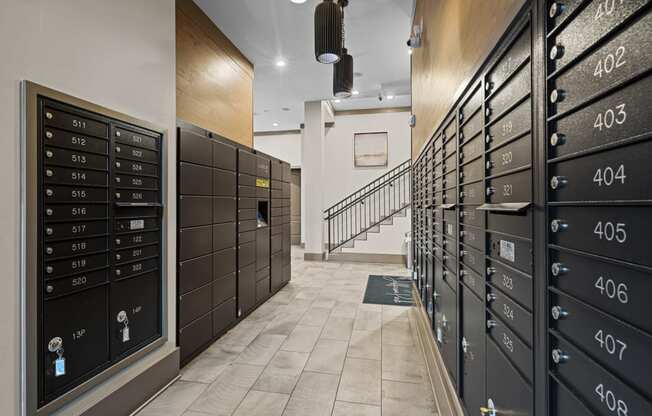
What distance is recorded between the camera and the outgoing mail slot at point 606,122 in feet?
1.47

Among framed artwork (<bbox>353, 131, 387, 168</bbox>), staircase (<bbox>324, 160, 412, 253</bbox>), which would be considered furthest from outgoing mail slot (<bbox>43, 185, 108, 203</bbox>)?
framed artwork (<bbox>353, 131, 387, 168</bbox>)

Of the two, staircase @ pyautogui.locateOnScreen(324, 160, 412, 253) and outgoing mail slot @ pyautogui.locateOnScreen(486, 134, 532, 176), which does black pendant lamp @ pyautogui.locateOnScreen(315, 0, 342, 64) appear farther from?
staircase @ pyautogui.locateOnScreen(324, 160, 412, 253)

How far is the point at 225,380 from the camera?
2.28m

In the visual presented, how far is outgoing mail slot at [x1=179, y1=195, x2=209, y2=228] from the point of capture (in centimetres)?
241

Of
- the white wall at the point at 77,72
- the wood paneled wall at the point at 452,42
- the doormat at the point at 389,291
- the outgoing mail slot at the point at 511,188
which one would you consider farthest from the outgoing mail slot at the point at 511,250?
the doormat at the point at 389,291

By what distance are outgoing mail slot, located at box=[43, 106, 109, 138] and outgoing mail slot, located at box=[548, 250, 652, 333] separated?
1946mm

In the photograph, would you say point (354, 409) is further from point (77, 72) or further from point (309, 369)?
point (77, 72)

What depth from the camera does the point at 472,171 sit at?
4.21 feet

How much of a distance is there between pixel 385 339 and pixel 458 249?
1.82 meters

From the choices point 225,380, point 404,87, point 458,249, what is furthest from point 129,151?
point 404,87

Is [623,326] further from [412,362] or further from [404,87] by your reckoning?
[404,87]

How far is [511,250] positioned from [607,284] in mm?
394

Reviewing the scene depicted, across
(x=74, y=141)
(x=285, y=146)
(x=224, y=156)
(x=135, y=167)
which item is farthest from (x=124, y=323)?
(x=285, y=146)

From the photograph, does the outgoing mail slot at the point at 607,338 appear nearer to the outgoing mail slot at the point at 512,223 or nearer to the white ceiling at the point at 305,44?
the outgoing mail slot at the point at 512,223
